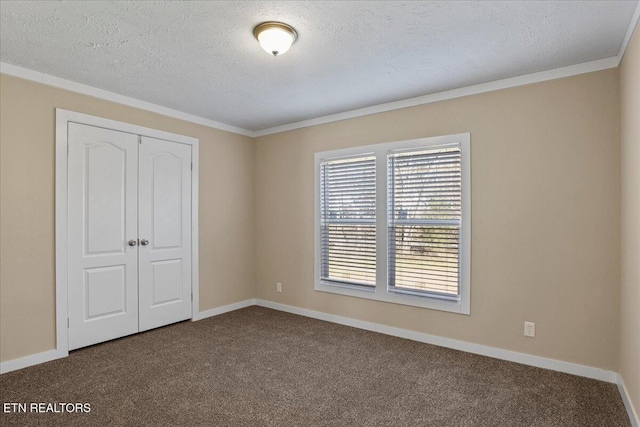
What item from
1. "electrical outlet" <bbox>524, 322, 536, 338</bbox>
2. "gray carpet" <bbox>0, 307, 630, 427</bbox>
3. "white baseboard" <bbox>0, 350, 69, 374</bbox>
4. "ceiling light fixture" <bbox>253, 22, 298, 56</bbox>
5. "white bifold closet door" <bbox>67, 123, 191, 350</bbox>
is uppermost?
"ceiling light fixture" <bbox>253, 22, 298, 56</bbox>

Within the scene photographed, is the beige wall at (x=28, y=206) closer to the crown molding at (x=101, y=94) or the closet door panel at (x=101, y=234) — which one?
the crown molding at (x=101, y=94)

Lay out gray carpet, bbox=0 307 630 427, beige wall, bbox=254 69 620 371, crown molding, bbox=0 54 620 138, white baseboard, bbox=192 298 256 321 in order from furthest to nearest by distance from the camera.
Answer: white baseboard, bbox=192 298 256 321 → crown molding, bbox=0 54 620 138 → beige wall, bbox=254 69 620 371 → gray carpet, bbox=0 307 630 427

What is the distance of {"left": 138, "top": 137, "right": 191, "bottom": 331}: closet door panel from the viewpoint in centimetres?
402

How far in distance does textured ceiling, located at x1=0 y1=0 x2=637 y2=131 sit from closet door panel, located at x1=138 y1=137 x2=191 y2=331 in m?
0.80

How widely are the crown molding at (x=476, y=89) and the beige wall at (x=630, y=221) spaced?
8.2 inches

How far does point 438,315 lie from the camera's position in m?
3.64

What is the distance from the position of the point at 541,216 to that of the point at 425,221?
1.03 meters

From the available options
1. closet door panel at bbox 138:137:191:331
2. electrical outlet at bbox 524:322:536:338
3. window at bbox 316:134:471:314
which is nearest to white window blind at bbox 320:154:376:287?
window at bbox 316:134:471:314

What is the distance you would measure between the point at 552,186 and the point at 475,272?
3.31ft

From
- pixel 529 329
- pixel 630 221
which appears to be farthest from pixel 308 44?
pixel 529 329

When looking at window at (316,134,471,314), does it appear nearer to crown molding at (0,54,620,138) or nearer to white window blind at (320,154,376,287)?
white window blind at (320,154,376,287)

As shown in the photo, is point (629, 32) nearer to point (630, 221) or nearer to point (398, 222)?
point (630, 221)

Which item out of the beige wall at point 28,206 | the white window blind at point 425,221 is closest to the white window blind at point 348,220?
the white window blind at point 425,221

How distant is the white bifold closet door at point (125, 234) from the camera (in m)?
3.46
